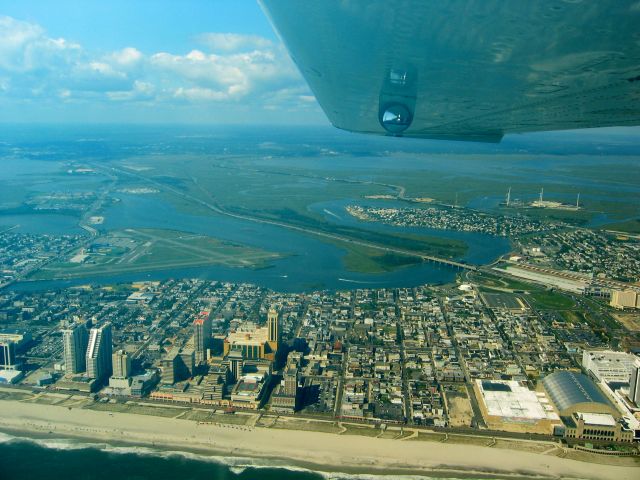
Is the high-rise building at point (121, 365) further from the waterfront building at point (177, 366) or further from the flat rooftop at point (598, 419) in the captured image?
the flat rooftop at point (598, 419)

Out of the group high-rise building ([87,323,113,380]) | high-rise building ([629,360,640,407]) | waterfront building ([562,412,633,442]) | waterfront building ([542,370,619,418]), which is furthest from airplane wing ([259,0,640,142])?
high-rise building ([87,323,113,380])

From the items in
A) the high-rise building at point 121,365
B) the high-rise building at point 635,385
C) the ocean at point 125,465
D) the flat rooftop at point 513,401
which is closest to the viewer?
the ocean at point 125,465

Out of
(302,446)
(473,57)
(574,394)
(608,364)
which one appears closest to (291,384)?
(302,446)

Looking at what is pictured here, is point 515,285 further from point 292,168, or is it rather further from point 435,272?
point 292,168

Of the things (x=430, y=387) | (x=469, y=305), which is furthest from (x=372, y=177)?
(x=430, y=387)

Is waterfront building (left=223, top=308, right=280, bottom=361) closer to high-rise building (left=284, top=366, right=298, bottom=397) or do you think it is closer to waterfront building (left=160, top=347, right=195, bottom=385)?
waterfront building (left=160, top=347, right=195, bottom=385)

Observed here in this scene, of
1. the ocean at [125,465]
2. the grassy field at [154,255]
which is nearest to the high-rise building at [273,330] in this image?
the ocean at [125,465]

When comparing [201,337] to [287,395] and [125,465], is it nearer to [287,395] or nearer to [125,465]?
[287,395]
